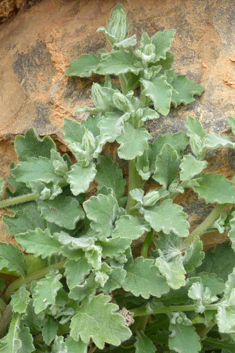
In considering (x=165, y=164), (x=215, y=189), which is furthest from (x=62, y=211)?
(x=215, y=189)

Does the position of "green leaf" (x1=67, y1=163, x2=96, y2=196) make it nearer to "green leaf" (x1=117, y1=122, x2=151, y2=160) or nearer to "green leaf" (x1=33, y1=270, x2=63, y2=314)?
"green leaf" (x1=117, y1=122, x2=151, y2=160)

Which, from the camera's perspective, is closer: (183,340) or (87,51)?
(183,340)

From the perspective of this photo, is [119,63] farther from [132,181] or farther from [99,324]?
[99,324]

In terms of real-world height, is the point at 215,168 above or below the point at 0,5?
below

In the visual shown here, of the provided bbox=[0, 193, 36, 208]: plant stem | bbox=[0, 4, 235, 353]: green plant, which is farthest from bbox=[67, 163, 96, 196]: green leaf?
bbox=[0, 193, 36, 208]: plant stem

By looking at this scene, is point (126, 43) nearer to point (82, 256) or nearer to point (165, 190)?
point (165, 190)

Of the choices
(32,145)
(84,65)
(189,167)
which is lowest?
(189,167)

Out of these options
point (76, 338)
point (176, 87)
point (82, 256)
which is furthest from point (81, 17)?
point (76, 338)

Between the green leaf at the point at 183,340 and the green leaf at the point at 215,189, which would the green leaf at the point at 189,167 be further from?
the green leaf at the point at 183,340
